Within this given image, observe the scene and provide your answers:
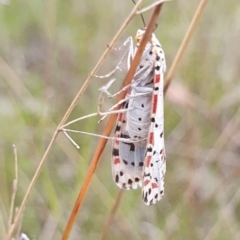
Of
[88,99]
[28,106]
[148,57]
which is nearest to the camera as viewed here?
[148,57]

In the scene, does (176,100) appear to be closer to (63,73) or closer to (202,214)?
(202,214)

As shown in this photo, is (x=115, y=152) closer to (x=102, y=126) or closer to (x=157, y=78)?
(x=157, y=78)

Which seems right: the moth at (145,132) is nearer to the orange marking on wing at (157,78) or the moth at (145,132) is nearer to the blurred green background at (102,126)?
the orange marking on wing at (157,78)

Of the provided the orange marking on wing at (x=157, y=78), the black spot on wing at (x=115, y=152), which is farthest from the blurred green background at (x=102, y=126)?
the orange marking on wing at (x=157, y=78)

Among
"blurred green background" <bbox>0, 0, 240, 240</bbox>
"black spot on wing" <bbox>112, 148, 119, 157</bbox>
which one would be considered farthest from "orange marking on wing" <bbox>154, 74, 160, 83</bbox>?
"blurred green background" <bbox>0, 0, 240, 240</bbox>

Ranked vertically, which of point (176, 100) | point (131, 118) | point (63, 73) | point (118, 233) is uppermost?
point (63, 73)

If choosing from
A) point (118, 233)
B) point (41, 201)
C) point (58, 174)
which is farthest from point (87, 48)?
point (118, 233)

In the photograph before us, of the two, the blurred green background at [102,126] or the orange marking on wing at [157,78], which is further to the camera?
the blurred green background at [102,126]
